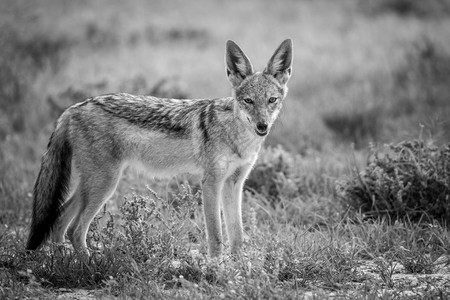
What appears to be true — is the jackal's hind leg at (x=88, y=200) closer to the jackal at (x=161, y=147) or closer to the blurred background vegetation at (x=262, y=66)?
the jackal at (x=161, y=147)

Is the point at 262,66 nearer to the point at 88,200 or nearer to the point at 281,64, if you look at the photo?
the point at 281,64

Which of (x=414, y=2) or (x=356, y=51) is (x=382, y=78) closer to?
(x=356, y=51)

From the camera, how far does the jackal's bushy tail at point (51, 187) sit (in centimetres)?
520

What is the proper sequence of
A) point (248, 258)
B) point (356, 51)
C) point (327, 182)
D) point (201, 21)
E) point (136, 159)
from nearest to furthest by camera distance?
point (248, 258), point (136, 159), point (327, 182), point (356, 51), point (201, 21)

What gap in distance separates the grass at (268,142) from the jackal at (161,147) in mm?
237

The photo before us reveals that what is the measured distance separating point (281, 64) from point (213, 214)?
1595mm

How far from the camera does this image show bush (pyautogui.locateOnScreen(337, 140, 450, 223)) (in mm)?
6309

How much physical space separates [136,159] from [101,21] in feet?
41.6

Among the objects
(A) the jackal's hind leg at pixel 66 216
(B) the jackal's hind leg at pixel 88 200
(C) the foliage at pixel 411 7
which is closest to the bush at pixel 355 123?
(B) the jackal's hind leg at pixel 88 200

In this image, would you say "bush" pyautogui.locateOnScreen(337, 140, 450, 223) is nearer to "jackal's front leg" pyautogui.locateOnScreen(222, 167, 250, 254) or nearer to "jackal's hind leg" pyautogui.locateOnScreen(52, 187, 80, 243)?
"jackal's front leg" pyautogui.locateOnScreen(222, 167, 250, 254)

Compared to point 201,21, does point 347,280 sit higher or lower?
lower

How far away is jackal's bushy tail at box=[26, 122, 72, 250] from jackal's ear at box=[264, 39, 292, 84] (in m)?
2.03

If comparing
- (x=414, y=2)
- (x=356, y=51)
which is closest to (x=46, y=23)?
(x=356, y=51)

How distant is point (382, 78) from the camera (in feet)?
40.3
